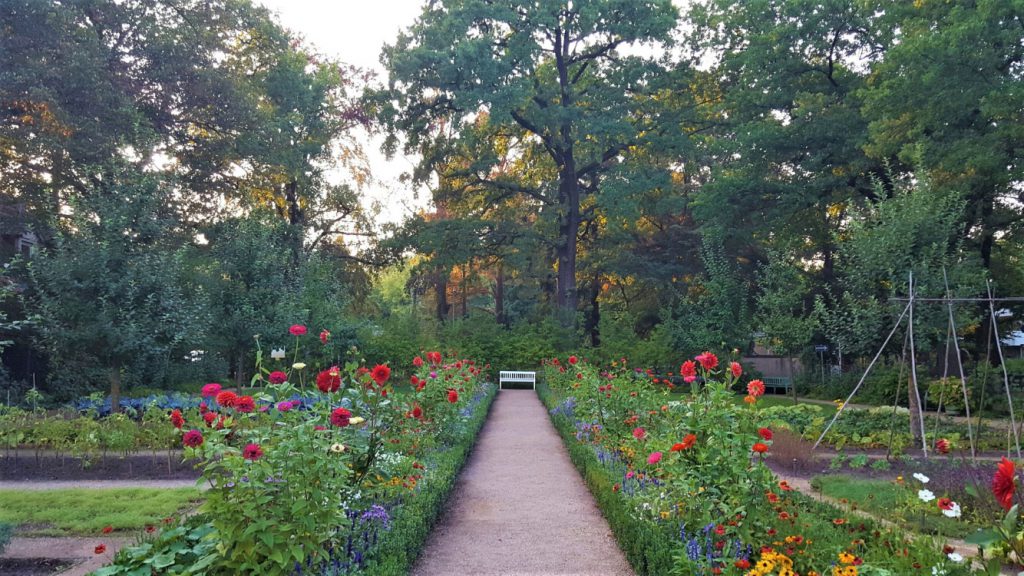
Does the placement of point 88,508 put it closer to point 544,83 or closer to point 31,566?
point 31,566

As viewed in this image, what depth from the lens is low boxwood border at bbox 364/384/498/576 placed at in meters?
3.97

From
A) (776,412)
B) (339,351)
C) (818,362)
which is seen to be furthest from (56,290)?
(818,362)

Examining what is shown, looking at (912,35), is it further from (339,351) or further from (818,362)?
(339,351)

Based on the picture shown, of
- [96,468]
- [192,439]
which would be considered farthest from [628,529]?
[96,468]

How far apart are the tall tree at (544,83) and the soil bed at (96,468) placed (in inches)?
587

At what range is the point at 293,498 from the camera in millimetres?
3236

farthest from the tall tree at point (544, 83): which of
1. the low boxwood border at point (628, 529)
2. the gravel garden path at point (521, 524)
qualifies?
the low boxwood border at point (628, 529)

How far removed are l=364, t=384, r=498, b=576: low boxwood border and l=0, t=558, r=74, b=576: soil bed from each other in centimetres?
222

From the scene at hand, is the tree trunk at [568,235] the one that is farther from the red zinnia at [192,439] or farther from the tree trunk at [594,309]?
the red zinnia at [192,439]

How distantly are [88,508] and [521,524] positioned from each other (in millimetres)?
3921

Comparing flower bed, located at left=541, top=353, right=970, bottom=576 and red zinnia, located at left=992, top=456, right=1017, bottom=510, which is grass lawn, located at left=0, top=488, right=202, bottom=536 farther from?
red zinnia, located at left=992, top=456, right=1017, bottom=510

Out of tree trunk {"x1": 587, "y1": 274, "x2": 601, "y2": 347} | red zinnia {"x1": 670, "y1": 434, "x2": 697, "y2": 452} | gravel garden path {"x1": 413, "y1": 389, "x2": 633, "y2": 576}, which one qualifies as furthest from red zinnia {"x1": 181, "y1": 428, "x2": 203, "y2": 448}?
tree trunk {"x1": 587, "y1": 274, "x2": 601, "y2": 347}

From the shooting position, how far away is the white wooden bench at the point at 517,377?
65.3 feet

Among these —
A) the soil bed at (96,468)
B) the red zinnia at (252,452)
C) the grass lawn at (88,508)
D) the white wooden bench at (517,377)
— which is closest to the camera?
the red zinnia at (252,452)
